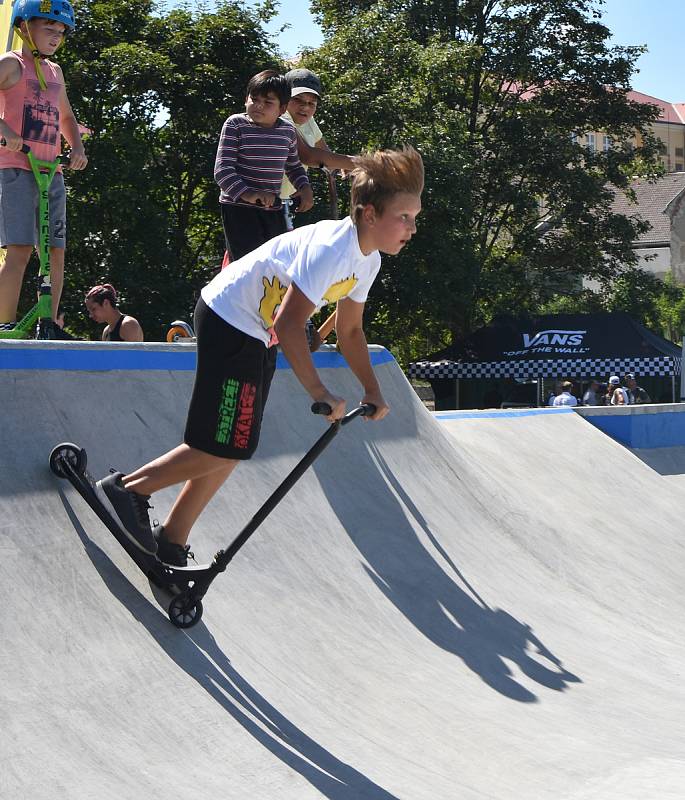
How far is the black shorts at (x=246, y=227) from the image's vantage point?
6312 millimetres

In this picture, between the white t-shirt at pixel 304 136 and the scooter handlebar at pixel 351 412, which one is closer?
the scooter handlebar at pixel 351 412

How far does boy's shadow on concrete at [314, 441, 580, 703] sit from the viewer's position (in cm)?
495

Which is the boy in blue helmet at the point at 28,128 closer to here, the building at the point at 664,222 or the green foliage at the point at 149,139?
the green foliage at the point at 149,139

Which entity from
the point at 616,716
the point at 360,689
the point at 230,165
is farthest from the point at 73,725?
the point at 230,165

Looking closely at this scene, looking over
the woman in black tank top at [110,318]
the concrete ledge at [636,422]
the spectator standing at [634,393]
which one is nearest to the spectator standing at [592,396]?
the spectator standing at [634,393]

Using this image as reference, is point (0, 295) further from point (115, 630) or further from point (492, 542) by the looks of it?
point (492, 542)

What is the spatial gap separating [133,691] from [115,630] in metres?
0.31

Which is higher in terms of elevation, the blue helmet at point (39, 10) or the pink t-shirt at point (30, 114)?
the blue helmet at point (39, 10)

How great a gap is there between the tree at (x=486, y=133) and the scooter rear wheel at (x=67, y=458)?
73.8ft

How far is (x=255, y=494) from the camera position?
5238 millimetres

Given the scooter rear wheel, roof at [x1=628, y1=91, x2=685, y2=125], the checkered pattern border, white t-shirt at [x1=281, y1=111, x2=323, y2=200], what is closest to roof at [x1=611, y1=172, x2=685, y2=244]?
roof at [x1=628, y1=91, x2=685, y2=125]

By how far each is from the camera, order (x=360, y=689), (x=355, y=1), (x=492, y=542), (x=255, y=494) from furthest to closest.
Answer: (x=355, y=1) < (x=492, y=542) < (x=255, y=494) < (x=360, y=689)

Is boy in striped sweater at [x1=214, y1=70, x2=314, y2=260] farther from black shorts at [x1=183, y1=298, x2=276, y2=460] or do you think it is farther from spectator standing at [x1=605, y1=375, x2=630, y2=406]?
spectator standing at [x1=605, y1=375, x2=630, y2=406]

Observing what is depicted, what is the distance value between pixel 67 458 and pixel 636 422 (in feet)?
31.4
